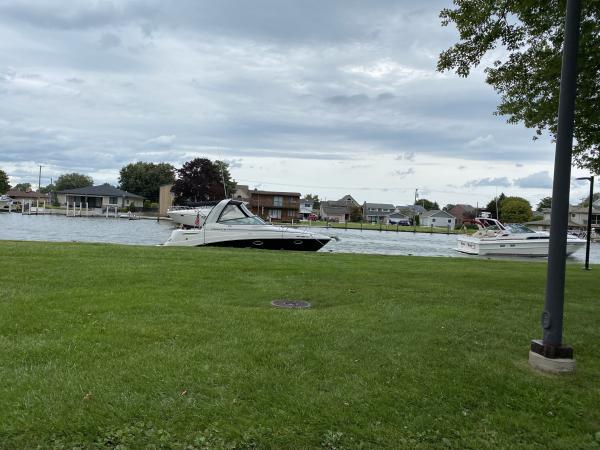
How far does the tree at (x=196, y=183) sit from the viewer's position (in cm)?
8119

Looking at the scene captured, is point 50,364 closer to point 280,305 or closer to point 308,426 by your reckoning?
point 308,426

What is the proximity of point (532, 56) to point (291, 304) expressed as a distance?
321 inches

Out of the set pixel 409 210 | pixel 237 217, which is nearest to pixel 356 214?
pixel 409 210

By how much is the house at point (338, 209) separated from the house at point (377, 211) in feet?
12.1

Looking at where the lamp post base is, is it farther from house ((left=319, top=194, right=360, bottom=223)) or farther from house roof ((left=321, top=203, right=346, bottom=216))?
house roof ((left=321, top=203, right=346, bottom=216))

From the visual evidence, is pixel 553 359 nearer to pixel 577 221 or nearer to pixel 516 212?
pixel 516 212

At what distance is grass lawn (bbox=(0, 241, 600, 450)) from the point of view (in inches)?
136

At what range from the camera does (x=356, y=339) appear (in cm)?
561

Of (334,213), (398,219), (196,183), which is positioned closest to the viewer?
(196,183)

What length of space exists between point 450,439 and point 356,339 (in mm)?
2172

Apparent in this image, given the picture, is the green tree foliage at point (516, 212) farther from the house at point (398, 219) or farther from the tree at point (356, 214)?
the tree at point (356, 214)

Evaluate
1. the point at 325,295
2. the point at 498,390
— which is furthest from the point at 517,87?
the point at 498,390

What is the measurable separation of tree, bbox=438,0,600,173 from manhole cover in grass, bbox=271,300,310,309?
20.9ft

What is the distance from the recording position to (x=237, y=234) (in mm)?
23828
